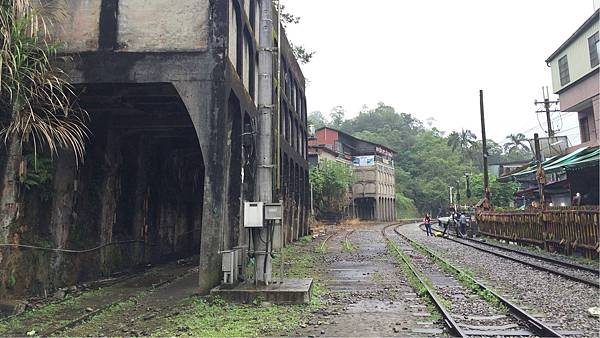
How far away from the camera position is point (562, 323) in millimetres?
6383

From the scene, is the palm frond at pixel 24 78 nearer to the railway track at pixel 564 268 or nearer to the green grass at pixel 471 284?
the green grass at pixel 471 284

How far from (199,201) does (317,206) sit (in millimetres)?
28037

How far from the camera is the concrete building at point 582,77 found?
21.3 m

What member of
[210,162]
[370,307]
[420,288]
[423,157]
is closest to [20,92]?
[210,162]

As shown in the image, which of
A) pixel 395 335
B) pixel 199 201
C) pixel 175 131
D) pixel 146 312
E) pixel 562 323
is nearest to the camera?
pixel 395 335

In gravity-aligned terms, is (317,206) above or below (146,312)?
above

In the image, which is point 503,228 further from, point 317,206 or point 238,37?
point 317,206

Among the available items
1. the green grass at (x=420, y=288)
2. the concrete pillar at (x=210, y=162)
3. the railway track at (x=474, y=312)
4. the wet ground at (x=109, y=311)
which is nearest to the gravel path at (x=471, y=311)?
the railway track at (x=474, y=312)

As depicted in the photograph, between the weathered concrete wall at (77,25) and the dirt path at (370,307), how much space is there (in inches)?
270

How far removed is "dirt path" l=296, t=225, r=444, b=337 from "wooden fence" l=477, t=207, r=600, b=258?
18.4 ft

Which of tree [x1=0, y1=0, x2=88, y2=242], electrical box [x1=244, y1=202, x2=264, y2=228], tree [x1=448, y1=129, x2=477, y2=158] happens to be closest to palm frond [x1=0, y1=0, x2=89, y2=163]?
tree [x1=0, y1=0, x2=88, y2=242]

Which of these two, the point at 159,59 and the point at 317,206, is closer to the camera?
the point at 159,59

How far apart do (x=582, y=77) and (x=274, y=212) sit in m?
20.3

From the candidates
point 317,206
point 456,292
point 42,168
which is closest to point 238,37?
point 42,168
